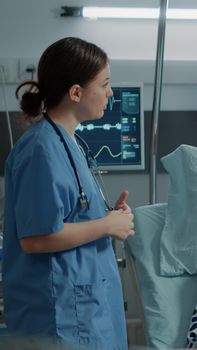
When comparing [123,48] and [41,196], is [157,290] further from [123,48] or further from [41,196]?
[123,48]

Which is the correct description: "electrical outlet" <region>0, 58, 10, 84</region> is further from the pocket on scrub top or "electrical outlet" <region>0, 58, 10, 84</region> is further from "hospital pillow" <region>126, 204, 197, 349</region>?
the pocket on scrub top

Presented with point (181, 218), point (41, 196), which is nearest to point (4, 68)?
point (181, 218)

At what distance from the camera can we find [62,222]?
1.14 metres

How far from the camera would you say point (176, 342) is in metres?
1.50

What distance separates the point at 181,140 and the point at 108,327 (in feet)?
5.29

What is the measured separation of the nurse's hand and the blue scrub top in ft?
0.15

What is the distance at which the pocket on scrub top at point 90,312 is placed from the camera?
1158mm

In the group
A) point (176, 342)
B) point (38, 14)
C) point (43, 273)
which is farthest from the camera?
point (38, 14)

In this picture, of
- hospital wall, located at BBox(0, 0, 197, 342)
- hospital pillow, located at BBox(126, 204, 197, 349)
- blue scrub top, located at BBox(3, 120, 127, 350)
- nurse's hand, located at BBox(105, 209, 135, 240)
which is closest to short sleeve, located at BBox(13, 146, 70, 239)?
blue scrub top, located at BBox(3, 120, 127, 350)

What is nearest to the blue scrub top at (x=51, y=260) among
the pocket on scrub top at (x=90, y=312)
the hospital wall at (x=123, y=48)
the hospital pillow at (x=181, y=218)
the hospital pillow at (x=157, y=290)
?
the pocket on scrub top at (x=90, y=312)

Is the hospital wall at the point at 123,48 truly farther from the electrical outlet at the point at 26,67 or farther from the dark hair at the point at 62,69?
the dark hair at the point at 62,69

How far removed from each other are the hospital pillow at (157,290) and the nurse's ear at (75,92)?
2.22 feet

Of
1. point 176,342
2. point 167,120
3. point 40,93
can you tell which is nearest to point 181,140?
point 167,120

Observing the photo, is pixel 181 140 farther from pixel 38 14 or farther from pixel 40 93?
pixel 40 93
